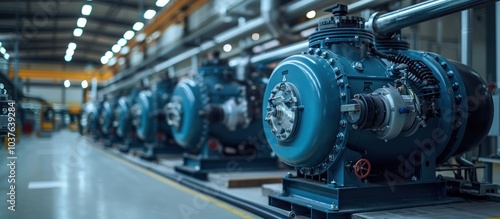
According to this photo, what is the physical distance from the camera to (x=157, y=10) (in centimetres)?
1034

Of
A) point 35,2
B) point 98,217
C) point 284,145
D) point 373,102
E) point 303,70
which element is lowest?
point 98,217

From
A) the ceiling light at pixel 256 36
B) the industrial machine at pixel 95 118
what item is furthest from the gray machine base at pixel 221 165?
the industrial machine at pixel 95 118

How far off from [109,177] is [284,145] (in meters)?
4.23

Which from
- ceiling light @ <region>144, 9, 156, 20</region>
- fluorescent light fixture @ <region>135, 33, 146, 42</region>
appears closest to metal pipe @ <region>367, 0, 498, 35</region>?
ceiling light @ <region>144, 9, 156, 20</region>

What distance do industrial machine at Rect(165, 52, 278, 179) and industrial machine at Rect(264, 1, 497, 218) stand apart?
2396 millimetres

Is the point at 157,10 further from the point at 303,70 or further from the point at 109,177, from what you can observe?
the point at 303,70

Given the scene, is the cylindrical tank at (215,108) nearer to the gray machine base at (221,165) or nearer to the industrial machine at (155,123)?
the gray machine base at (221,165)

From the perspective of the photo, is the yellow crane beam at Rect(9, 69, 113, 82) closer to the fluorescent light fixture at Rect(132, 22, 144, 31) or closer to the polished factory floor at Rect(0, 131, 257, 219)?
the fluorescent light fixture at Rect(132, 22, 144, 31)

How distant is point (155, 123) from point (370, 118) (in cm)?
709

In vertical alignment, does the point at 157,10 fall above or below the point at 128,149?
above

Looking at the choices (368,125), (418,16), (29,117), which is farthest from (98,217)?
(29,117)

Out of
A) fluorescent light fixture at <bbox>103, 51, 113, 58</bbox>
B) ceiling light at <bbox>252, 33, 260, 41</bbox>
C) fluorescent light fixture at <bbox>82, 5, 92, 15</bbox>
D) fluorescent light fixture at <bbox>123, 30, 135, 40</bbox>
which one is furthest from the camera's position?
fluorescent light fixture at <bbox>103, 51, 113, 58</bbox>

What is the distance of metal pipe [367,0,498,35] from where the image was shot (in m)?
3.16

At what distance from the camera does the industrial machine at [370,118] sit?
3.31 meters
